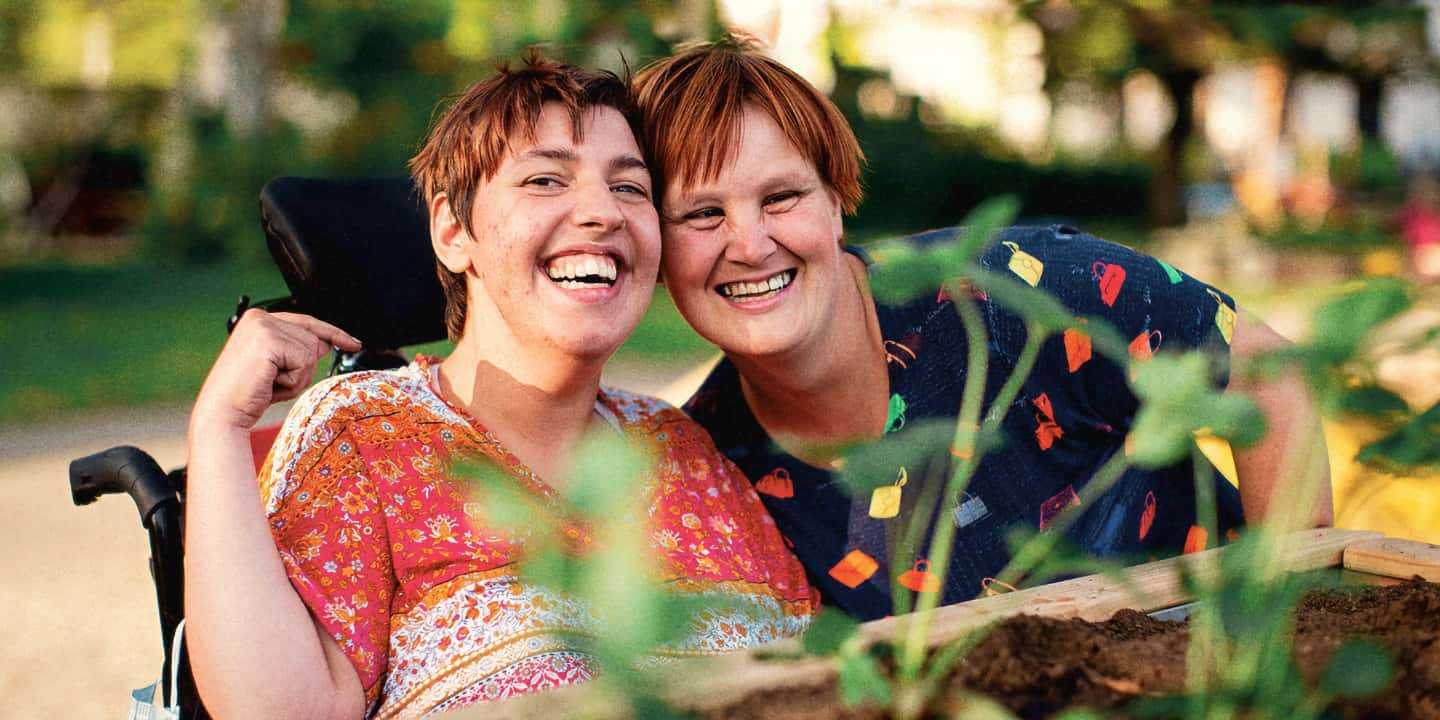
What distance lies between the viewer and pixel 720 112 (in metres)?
1.93

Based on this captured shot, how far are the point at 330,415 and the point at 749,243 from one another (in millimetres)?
579

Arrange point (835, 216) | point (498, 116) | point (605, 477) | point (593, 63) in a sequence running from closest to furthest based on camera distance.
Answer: point (605, 477)
point (498, 116)
point (835, 216)
point (593, 63)

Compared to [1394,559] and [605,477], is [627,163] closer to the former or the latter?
[1394,559]

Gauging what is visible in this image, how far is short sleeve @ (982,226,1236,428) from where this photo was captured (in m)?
1.97

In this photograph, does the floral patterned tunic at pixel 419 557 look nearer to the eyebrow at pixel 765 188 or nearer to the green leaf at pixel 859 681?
the eyebrow at pixel 765 188

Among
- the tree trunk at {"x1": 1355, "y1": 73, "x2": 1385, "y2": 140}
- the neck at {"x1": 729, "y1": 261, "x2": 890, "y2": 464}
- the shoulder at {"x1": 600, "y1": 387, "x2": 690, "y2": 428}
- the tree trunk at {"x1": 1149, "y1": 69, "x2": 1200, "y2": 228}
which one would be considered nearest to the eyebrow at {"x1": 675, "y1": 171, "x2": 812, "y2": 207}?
the neck at {"x1": 729, "y1": 261, "x2": 890, "y2": 464}

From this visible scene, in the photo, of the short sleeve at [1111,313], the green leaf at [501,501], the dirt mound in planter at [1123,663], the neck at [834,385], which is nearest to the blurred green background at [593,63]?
the short sleeve at [1111,313]

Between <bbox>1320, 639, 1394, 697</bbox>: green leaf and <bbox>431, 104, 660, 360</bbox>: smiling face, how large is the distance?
3.65 ft

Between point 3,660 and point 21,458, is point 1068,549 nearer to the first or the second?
point 3,660

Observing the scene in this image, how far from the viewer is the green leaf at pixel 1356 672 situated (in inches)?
29.2

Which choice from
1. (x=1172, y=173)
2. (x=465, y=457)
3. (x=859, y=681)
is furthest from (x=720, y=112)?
(x=1172, y=173)

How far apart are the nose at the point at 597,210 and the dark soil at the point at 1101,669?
813 millimetres

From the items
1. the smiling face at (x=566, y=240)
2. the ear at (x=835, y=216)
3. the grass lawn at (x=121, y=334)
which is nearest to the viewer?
the smiling face at (x=566, y=240)

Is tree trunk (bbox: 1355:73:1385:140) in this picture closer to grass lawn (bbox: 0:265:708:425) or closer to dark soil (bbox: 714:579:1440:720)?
grass lawn (bbox: 0:265:708:425)
